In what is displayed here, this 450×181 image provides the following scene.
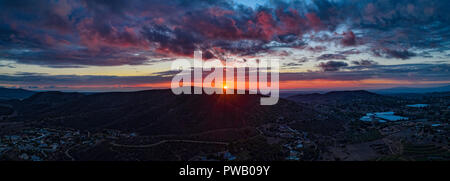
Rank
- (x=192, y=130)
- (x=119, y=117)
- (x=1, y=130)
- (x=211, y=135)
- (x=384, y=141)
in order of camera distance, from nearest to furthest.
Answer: (x=384, y=141) → (x=211, y=135) → (x=192, y=130) → (x=1, y=130) → (x=119, y=117)

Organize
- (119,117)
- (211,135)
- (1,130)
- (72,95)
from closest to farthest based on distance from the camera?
(211,135) → (1,130) → (119,117) → (72,95)

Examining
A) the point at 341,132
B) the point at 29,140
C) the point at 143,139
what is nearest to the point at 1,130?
the point at 29,140

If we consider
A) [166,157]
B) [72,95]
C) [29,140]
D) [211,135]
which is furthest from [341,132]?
[72,95]

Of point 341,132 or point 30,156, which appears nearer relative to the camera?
point 30,156

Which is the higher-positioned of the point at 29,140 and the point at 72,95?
the point at 72,95

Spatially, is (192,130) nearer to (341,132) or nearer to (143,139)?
(143,139)
